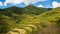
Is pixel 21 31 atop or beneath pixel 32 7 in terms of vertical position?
beneath

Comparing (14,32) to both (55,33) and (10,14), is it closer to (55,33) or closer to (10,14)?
(10,14)

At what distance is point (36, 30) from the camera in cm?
435

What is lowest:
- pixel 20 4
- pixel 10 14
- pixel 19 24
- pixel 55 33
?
pixel 55 33

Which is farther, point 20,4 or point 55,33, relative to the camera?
point 20,4

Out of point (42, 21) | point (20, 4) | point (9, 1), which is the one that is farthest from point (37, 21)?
point (9, 1)

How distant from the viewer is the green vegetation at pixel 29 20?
14.3ft

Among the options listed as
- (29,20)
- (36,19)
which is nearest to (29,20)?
(29,20)

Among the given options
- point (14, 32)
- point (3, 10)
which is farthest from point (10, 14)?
point (14, 32)

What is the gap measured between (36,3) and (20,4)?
0.50 m

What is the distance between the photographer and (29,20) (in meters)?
4.50

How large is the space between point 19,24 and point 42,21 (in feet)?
2.27

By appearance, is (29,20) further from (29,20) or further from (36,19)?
(36,19)

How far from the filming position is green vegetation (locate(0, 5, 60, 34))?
4355 millimetres

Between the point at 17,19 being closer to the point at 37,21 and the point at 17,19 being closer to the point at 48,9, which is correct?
the point at 37,21
